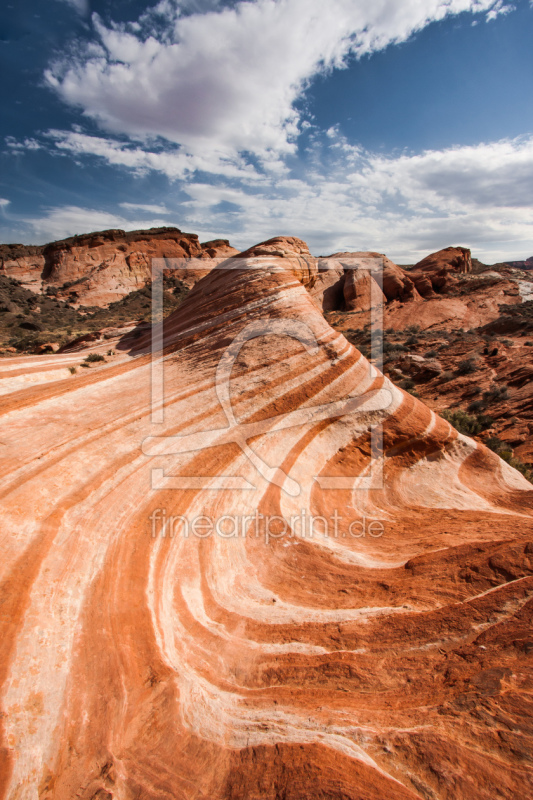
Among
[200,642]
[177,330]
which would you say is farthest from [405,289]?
[200,642]

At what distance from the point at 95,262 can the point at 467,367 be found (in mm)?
49161

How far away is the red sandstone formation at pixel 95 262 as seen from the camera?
44.6 m

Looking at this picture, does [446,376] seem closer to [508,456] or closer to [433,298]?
[508,456]

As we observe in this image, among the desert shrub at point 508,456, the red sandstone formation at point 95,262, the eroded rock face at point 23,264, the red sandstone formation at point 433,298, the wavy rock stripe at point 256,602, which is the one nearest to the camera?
the wavy rock stripe at point 256,602

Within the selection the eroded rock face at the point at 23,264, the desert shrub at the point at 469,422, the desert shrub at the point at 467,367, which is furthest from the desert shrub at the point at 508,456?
the eroded rock face at the point at 23,264

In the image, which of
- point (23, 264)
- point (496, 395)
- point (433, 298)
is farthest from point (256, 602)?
point (23, 264)

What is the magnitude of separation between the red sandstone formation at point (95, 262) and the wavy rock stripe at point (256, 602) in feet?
140

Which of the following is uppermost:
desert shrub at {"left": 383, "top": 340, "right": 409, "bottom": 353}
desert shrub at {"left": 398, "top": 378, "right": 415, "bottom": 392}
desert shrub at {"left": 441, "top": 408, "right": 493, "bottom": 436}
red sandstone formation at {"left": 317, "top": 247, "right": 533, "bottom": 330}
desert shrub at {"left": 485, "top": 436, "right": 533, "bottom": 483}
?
red sandstone formation at {"left": 317, "top": 247, "right": 533, "bottom": 330}

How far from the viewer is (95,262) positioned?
161 ft

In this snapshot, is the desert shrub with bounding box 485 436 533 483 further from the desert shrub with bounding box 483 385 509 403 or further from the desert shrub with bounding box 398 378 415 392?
the desert shrub with bounding box 398 378 415 392

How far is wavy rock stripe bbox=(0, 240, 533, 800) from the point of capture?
2406 mm

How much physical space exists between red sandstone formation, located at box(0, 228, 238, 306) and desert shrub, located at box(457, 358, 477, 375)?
36.1 m

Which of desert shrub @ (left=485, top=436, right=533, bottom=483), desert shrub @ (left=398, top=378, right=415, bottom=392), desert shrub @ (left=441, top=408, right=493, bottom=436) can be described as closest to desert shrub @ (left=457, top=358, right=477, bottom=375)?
desert shrub @ (left=398, top=378, right=415, bottom=392)

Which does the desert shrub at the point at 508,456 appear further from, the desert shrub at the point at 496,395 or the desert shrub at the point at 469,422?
the desert shrub at the point at 496,395
